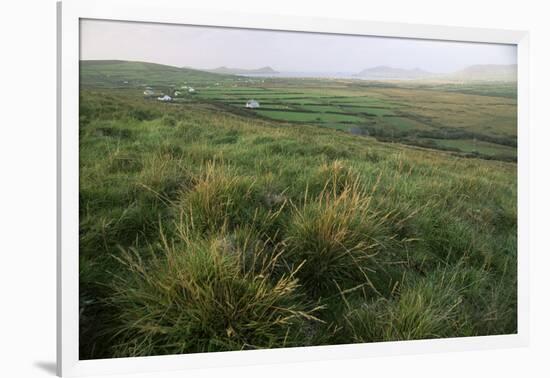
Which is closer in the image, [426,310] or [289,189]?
[289,189]

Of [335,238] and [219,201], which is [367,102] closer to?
[335,238]

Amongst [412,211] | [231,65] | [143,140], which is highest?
[231,65]

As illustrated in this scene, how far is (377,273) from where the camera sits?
4.84 m

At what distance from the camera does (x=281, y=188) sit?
15.7 feet

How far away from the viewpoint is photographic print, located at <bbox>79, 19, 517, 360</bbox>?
4.39 meters

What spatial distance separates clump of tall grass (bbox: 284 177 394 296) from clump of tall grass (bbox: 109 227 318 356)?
0.24 meters

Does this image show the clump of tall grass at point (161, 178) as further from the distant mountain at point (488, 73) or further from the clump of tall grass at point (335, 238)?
the distant mountain at point (488, 73)

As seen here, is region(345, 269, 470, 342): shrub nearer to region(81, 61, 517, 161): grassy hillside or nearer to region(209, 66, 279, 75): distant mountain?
region(81, 61, 517, 161): grassy hillside

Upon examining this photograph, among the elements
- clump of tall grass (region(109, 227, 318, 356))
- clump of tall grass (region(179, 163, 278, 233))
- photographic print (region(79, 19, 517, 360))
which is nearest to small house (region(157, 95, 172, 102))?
photographic print (region(79, 19, 517, 360))

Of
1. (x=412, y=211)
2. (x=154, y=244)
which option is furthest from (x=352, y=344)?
(x=154, y=244)

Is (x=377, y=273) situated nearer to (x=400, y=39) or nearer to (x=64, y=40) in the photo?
(x=400, y=39)

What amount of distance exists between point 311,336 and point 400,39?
2.18 meters

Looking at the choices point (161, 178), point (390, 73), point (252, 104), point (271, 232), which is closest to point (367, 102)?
point (390, 73)

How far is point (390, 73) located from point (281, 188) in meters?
1.17
